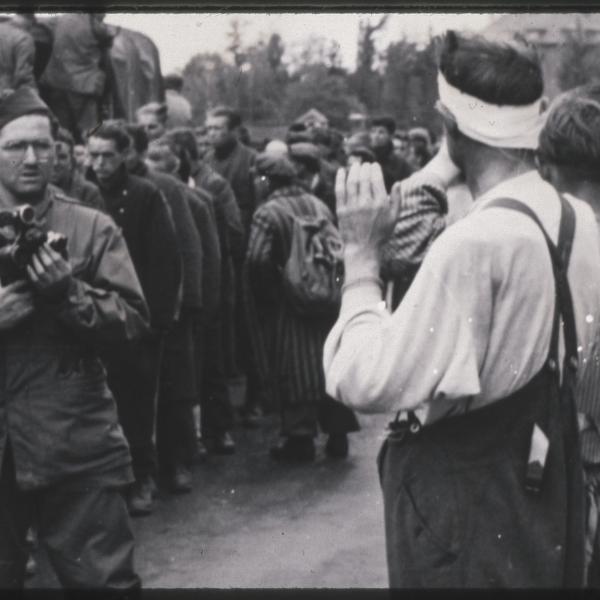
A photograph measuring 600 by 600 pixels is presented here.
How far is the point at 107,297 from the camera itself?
4.47 m

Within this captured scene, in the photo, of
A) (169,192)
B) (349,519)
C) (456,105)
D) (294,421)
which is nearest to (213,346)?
(294,421)

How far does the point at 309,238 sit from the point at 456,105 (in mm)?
4804

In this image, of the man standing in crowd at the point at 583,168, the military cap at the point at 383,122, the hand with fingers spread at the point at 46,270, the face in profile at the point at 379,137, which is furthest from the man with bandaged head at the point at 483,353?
the military cap at the point at 383,122

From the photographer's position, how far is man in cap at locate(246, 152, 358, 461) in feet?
26.1

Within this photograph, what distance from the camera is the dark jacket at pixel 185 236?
733 centimetres

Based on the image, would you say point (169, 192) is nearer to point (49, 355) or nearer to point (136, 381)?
point (136, 381)

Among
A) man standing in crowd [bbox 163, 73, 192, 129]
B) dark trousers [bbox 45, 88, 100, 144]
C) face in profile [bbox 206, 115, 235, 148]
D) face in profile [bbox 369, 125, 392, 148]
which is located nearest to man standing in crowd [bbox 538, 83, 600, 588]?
dark trousers [bbox 45, 88, 100, 144]

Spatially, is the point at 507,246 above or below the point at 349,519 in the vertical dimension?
above

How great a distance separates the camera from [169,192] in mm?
7340

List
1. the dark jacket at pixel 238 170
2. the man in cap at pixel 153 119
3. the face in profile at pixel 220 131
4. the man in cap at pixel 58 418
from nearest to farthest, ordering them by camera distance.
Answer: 1. the man in cap at pixel 58 418
2. the man in cap at pixel 153 119
3. the face in profile at pixel 220 131
4. the dark jacket at pixel 238 170

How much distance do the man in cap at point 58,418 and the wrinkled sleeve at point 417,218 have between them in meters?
1.09

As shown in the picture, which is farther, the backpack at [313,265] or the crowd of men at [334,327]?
the backpack at [313,265]

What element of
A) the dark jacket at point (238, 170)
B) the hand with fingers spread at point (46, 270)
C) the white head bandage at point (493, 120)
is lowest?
the dark jacket at point (238, 170)

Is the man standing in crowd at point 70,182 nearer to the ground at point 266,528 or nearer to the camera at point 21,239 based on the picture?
the ground at point 266,528
